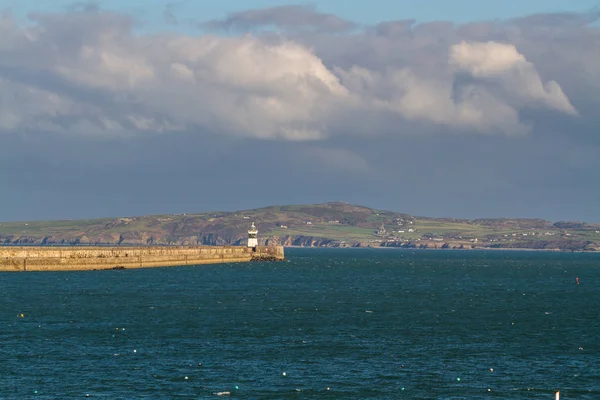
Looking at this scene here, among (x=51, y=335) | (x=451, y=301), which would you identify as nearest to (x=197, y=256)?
(x=451, y=301)

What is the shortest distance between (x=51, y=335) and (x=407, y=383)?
26004 mm

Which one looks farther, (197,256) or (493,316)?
(197,256)

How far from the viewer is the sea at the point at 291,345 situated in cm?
4216

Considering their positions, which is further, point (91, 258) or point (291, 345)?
point (91, 258)

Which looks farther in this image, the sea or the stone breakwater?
the stone breakwater

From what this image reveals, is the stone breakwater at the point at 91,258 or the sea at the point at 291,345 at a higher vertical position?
the stone breakwater at the point at 91,258

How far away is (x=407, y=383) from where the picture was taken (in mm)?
43531

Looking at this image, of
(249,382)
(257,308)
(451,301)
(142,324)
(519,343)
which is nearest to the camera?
(249,382)

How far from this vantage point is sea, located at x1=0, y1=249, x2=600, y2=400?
42156 mm

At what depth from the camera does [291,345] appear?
55.2m

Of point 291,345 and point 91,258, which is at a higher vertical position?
point 91,258

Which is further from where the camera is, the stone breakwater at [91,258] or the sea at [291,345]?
the stone breakwater at [91,258]

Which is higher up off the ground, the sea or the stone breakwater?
the stone breakwater

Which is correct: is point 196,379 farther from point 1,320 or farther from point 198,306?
point 198,306
